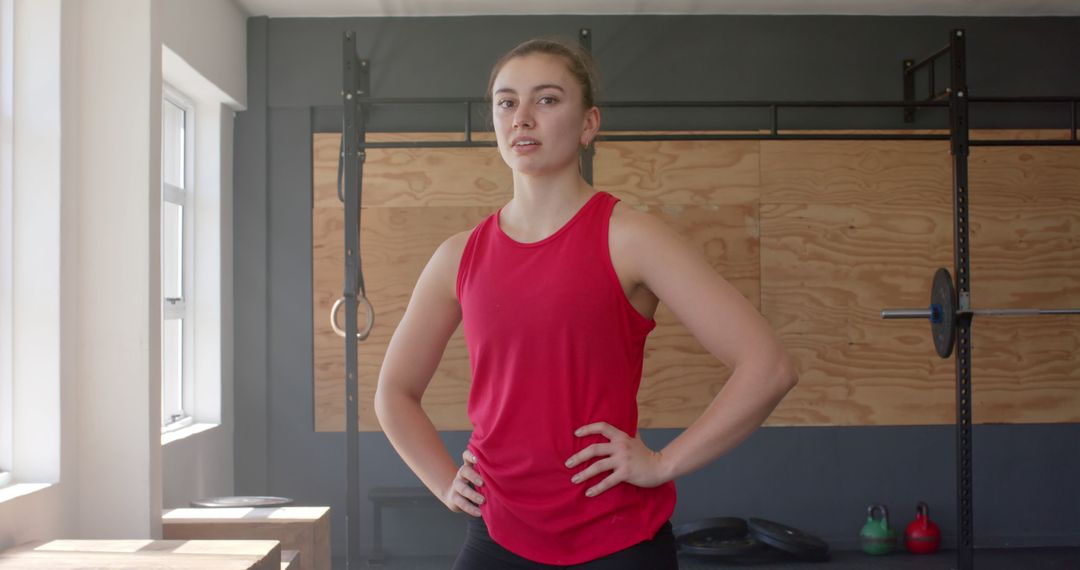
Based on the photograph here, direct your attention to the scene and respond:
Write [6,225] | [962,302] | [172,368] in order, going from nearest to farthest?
[6,225] → [962,302] → [172,368]

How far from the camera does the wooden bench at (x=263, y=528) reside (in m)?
3.33

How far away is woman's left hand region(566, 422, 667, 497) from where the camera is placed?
3.85ft

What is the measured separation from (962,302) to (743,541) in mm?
1417

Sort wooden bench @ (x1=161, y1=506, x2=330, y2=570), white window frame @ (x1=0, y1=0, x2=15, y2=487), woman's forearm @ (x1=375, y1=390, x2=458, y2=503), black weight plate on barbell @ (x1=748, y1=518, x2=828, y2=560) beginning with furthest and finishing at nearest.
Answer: black weight plate on barbell @ (x1=748, y1=518, x2=828, y2=560) < wooden bench @ (x1=161, y1=506, x2=330, y2=570) < white window frame @ (x1=0, y1=0, x2=15, y2=487) < woman's forearm @ (x1=375, y1=390, x2=458, y2=503)

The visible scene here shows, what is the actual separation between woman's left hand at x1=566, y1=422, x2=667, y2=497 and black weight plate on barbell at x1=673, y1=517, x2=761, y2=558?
3.49 m

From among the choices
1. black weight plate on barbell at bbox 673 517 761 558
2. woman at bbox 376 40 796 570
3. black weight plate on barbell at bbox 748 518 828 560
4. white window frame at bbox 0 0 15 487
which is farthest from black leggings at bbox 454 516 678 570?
black weight plate on barbell at bbox 748 518 828 560

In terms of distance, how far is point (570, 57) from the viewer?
131cm

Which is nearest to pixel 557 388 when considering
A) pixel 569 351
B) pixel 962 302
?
pixel 569 351

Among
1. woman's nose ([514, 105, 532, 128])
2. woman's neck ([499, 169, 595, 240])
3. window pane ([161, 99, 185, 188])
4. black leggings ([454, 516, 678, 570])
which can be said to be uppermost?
window pane ([161, 99, 185, 188])

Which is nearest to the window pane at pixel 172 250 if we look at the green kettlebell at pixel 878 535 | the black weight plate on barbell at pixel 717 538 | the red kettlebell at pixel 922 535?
the black weight plate on barbell at pixel 717 538

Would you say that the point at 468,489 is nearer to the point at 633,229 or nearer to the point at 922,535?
the point at 633,229

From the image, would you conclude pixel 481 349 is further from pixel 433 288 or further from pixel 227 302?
pixel 227 302

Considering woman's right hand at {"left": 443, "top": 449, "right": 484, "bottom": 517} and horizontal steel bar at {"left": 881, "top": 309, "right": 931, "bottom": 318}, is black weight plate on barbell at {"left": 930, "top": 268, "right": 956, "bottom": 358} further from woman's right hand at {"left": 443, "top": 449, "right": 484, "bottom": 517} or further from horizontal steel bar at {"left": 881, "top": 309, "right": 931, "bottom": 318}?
woman's right hand at {"left": 443, "top": 449, "right": 484, "bottom": 517}

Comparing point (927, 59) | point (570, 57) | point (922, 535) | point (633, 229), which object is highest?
point (927, 59)
